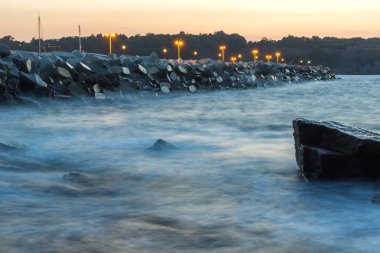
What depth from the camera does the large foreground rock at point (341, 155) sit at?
4305mm

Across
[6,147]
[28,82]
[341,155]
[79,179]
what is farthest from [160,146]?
[28,82]

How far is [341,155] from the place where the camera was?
4336 millimetres

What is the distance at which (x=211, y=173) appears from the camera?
4.99 m

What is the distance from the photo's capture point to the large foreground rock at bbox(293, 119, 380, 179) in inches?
169

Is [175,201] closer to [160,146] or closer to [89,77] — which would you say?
[160,146]

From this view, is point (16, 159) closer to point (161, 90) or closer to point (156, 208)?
point (156, 208)

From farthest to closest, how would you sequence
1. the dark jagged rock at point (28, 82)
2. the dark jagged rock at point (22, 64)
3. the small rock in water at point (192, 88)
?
1. the small rock in water at point (192, 88)
2. the dark jagged rock at point (22, 64)
3. the dark jagged rock at point (28, 82)

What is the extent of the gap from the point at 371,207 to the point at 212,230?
1.22 metres

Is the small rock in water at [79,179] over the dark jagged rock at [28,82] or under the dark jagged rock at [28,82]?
under

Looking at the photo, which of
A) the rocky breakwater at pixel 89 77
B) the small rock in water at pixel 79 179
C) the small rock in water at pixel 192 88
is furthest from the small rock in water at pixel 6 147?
the small rock in water at pixel 192 88

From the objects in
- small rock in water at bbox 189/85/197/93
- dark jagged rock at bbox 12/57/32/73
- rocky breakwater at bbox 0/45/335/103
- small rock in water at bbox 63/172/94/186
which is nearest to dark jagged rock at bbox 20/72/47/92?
rocky breakwater at bbox 0/45/335/103

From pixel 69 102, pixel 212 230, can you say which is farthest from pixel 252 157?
pixel 69 102

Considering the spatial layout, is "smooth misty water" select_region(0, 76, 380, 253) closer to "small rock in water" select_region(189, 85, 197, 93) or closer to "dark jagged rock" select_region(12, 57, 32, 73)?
"dark jagged rock" select_region(12, 57, 32, 73)

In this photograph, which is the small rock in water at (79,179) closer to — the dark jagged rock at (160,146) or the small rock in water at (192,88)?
the dark jagged rock at (160,146)
